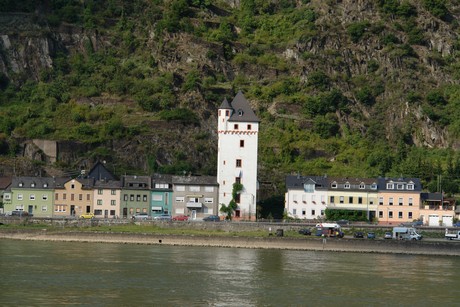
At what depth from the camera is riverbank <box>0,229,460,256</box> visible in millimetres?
80312

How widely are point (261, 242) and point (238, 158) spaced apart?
692 inches

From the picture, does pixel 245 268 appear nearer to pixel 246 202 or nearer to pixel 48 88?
pixel 246 202

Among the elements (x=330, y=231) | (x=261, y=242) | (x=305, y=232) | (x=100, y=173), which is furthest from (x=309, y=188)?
(x=100, y=173)

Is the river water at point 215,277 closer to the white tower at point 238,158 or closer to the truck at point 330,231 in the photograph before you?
the truck at point 330,231

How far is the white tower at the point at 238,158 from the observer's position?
98.9m

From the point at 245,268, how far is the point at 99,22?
78.6 m

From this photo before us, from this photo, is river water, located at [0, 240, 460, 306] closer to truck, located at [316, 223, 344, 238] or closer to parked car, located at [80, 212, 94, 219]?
truck, located at [316, 223, 344, 238]

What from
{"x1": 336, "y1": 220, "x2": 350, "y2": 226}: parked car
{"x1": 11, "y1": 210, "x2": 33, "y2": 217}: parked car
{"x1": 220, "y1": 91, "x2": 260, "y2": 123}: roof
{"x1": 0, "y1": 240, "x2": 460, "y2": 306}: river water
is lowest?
{"x1": 0, "y1": 240, "x2": 460, "y2": 306}: river water

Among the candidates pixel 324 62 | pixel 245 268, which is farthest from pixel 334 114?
pixel 245 268

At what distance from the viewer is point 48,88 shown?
126438mm

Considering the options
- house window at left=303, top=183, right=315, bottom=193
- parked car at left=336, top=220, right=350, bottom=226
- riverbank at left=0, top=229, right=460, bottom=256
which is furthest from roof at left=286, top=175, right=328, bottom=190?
riverbank at left=0, top=229, right=460, bottom=256

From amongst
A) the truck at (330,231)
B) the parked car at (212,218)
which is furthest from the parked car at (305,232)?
the parked car at (212,218)

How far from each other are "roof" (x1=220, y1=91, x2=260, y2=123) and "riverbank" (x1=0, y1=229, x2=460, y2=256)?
18320 millimetres

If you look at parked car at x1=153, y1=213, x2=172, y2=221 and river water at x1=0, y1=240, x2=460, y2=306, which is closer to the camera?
river water at x1=0, y1=240, x2=460, y2=306
